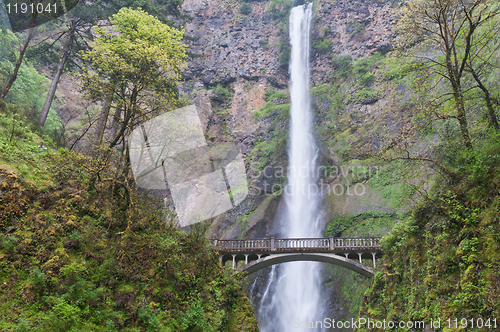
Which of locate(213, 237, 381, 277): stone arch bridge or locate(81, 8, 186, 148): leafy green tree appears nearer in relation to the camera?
locate(81, 8, 186, 148): leafy green tree

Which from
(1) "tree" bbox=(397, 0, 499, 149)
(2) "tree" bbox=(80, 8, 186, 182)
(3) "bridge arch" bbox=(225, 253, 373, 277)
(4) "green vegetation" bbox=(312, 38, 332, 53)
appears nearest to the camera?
(1) "tree" bbox=(397, 0, 499, 149)

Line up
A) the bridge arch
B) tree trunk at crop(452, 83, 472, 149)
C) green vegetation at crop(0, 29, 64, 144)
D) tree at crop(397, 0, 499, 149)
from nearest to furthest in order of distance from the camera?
tree trunk at crop(452, 83, 472, 149)
tree at crop(397, 0, 499, 149)
green vegetation at crop(0, 29, 64, 144)
the bridge arch

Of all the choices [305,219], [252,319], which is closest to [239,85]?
[305,219]

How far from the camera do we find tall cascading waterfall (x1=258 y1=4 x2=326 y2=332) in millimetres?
20859

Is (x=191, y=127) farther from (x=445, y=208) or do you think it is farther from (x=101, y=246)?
(x=445, y=208)

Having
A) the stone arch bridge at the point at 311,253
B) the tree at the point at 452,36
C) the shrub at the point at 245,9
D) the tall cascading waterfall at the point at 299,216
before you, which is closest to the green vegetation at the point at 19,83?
the stone arch bridge at the point at 311,253

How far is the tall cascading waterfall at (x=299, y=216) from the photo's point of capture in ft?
68.4

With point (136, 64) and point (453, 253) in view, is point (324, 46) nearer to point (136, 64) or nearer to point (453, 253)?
point (136, 64)

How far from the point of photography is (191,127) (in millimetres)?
14164

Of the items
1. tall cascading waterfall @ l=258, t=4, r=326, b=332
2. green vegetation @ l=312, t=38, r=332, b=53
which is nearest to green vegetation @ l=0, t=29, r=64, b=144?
tall cascading waterfall @ l=258, t=4, r=326, b=332

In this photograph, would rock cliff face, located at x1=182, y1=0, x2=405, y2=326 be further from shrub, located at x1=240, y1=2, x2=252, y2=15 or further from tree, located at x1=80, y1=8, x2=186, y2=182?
tree, located at x1=80, y1=8, x2=186, y2=182

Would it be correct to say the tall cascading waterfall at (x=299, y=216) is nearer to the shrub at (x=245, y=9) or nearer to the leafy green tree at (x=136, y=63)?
the shrub at (x=245, y=9)

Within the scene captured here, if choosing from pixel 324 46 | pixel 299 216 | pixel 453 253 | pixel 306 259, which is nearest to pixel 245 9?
pixel 324 46

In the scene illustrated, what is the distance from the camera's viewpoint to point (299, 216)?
2480cm
